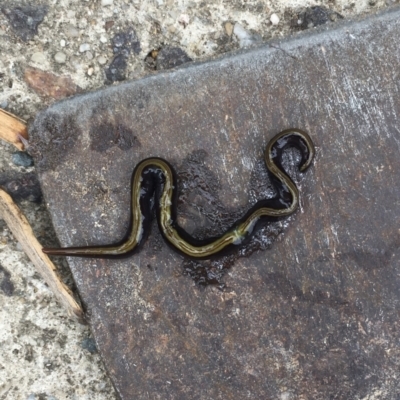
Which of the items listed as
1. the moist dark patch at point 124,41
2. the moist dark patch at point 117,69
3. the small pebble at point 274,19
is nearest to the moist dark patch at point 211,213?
the moist dark patch at point 117,69

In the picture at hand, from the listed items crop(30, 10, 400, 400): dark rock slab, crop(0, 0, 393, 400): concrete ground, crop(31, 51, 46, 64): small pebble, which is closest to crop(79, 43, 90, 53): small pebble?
crop(0, 0, 393, 400): concrete ground

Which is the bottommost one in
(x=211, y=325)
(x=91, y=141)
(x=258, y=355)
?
(x=258, y=355)

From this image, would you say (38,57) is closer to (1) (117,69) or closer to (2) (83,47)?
(2) (83,47)

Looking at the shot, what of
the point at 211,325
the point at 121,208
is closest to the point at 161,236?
the point at 121,208

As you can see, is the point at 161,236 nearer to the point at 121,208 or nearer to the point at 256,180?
the point at 121,208

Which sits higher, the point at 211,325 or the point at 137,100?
the point at 137,100

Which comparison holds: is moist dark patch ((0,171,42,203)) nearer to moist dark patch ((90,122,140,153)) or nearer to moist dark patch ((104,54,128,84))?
moist dark patch ((90,122,140,153))
